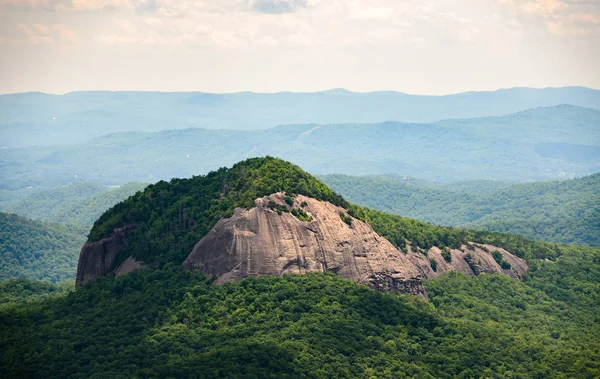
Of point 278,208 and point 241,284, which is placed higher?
point 278,208

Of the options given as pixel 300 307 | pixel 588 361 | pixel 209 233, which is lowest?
pixel 588 361

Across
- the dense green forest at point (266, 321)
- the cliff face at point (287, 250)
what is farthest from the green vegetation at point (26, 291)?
the cliff face at point (287, 250)

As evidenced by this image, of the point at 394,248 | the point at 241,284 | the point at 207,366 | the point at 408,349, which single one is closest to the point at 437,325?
the point at 408,349

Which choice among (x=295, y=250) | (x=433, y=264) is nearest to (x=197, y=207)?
(x=295, y=250)

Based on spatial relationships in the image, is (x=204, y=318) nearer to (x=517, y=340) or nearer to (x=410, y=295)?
(x=410, y=295)

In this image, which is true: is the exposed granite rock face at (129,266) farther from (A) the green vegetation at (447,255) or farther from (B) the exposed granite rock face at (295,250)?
(A) the green vegetation at (447,255)

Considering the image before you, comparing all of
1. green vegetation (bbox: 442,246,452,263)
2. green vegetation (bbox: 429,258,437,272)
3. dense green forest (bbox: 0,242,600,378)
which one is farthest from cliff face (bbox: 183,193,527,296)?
green vegetation (bbox: 442,246,452,263)

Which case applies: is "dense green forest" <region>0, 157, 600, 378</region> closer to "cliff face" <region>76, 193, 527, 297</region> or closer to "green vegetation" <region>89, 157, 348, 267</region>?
"green vegetation" <region>89, 157, 348, 267</region>
